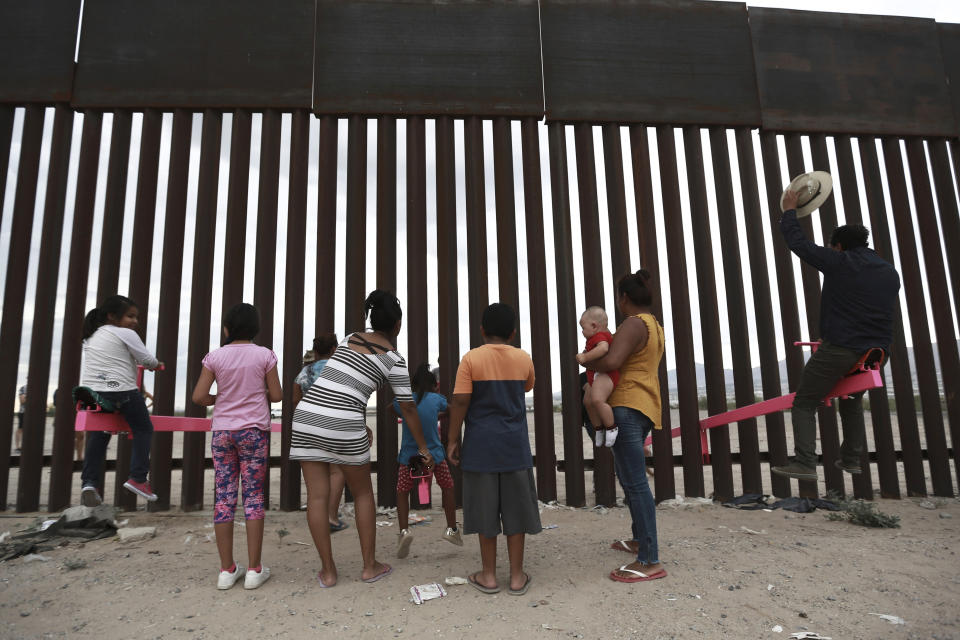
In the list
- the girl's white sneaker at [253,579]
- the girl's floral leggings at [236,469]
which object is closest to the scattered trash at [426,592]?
the girl's white sneaker at [253,579]

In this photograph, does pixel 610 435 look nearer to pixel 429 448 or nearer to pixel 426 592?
pixel 426 592

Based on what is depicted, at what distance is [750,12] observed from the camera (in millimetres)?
5555

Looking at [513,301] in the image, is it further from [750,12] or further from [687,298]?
[750,12]

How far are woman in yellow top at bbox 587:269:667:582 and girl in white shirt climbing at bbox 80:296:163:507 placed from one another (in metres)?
3.30

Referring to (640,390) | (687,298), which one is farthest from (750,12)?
(640,390)

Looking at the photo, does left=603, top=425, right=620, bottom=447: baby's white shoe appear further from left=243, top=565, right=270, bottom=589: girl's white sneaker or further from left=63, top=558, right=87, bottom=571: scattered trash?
left=63, top=558, right=87, bottom=571: scattered trash

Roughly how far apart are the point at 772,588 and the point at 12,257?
6.35 meters

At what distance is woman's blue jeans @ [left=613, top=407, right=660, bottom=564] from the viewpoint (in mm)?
2947

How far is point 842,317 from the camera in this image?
11.0ft

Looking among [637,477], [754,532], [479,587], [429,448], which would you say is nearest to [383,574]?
[479,587]

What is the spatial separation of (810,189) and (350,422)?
3.24 metres

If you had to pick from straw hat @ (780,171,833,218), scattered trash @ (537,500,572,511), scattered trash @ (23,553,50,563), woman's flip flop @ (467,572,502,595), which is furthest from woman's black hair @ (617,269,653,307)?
scattered trash @ (23,553,50,563)

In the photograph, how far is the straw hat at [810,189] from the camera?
3.54 metres

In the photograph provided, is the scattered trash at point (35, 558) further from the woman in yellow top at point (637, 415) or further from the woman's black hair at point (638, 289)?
the woman's black hair at point (638, 289)
